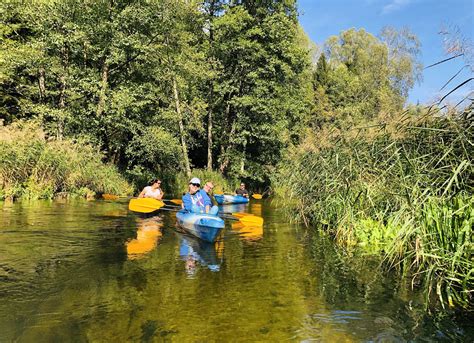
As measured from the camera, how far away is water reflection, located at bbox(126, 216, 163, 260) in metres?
8.32

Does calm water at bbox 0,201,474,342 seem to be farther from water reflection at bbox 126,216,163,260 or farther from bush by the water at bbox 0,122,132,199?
bush by the water at bbox 0,122,132,199

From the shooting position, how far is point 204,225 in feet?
30.4

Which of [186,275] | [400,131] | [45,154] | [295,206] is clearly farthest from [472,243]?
[45,154]

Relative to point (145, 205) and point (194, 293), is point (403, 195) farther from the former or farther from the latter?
point (145, 205)

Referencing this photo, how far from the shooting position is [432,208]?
5.07 meters

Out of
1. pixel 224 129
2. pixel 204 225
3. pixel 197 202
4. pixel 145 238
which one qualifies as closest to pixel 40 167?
pixel 197 202

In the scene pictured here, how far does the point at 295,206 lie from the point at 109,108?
11733 mm

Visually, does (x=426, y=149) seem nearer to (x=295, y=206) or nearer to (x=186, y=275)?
(x=186, y=275)

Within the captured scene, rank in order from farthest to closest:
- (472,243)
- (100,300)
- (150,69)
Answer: (150,69) → (100,300) → (472,243)

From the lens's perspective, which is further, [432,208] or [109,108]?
[109,108]

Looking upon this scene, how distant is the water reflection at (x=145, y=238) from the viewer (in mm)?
8320

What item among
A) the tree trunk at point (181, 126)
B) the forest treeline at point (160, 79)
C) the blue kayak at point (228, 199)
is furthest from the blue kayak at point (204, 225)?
the tree trunk at point (181, 126)

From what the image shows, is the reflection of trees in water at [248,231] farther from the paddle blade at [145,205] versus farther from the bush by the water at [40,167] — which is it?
the bush by the water at [40,167]

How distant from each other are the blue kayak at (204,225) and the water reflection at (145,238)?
0.83 metres
